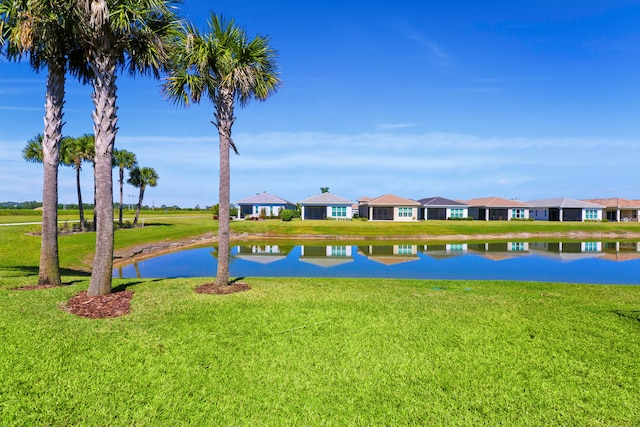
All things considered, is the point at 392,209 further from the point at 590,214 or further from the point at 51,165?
the point at 51,165

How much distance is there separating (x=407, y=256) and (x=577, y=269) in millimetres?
10402

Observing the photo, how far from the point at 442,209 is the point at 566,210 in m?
24.6

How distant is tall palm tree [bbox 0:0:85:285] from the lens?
31.3 feet

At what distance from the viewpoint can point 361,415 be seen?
14.9ft

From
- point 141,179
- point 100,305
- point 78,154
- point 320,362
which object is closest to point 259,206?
point 141,179

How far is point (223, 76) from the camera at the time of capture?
10.9 metres

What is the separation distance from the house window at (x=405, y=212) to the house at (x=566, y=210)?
26.9m

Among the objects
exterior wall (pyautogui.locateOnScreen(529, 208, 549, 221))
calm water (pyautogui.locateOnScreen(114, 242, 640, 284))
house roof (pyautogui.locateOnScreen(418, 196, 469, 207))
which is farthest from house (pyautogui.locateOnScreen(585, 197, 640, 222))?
calm water (pyautogui.locateOnScreen(114, 242, 640, 284))

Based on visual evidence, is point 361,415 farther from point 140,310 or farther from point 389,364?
point 140,310

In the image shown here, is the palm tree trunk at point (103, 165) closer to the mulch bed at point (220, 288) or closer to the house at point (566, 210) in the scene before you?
the mulch bed at point (220, 288)

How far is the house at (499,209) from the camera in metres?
67.2

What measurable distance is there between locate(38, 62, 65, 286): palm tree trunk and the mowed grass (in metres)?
1.54

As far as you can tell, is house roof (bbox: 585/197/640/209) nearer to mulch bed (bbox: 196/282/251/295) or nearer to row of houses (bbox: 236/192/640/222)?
row of houses (bbox: 236/192/640/222)

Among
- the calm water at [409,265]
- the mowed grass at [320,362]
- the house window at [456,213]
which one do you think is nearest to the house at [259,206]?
the house window at [456,213]
